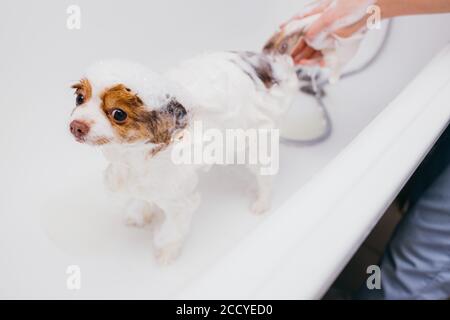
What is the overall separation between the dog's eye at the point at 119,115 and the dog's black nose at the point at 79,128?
39 millimetres

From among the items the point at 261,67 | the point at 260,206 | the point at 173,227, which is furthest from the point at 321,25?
the point at 173,227

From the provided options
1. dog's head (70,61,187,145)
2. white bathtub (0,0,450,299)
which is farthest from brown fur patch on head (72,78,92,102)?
white bathtub (0,0,450,299)

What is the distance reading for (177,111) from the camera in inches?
24.3

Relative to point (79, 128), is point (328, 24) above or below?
above

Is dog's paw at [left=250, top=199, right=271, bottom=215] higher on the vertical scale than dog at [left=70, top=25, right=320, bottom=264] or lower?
lower

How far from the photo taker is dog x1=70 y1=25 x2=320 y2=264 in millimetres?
563

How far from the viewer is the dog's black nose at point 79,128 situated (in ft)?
1.82

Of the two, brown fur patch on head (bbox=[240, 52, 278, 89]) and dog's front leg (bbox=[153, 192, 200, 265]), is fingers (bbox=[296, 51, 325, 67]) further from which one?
dog's front leg (bbox=[153, 192, 200, 265])

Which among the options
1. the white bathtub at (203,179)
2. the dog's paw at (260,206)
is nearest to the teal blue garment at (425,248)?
the white bathtub at (203,179)

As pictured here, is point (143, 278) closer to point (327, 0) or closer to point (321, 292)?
point (321, 292)

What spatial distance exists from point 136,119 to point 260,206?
0.58m

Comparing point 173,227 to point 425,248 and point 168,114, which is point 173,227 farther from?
point 425,248

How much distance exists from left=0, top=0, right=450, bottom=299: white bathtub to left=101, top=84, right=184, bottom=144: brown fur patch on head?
0.65 feet

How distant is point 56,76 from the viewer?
1140 millimetres
